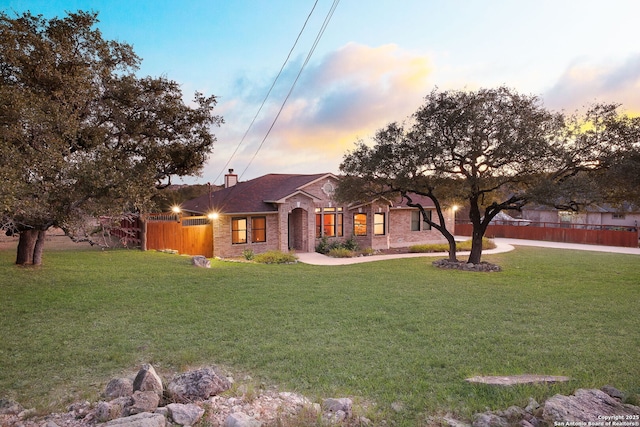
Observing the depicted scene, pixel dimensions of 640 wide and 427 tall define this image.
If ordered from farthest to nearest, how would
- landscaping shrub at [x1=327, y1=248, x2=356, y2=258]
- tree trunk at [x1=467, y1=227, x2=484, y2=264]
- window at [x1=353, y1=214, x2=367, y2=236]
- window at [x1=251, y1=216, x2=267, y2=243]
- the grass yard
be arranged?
window at [x1=353, y1=214, x2=367, y2=236]
window at [x1=251, y1=216, x2=267, y2=243]
landscaping shrub at [x1=327, y1=248, x2=356, y2=258]
tree trunk at [x1=467, y1=227, x2=484, y2=264]
the grass yard

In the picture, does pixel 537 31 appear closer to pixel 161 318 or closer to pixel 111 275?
pixel 161 318

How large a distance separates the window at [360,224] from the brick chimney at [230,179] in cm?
1013

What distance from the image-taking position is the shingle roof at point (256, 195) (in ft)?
68.6

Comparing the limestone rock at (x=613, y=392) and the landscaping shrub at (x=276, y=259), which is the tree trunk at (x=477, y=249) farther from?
the limestone rock at (x=613, y=392)

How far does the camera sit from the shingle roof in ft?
68.6

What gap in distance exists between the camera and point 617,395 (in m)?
4.58

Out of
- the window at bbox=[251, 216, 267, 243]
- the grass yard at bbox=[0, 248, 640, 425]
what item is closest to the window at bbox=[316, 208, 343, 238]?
the window at bbox=[251, 216, 267, 243]

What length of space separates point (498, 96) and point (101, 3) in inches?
549

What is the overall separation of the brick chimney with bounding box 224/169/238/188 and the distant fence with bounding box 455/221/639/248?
1898cm

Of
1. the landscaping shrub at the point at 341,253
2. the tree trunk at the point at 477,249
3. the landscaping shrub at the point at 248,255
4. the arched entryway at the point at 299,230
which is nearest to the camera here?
the tree trunk at the point at 477,249

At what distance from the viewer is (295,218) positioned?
2302cm

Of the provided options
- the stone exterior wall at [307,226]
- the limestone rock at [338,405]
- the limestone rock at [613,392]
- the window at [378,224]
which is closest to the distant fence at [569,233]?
the stone exterior wall at [307,226]

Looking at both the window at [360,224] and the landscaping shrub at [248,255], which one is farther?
the window at [360,224]

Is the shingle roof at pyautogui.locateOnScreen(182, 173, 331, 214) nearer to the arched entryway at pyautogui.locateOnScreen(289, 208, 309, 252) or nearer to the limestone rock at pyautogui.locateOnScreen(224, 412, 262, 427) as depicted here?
the arched entryway at pyautogui.locateOnScreen(289, 208, 309, 252)
